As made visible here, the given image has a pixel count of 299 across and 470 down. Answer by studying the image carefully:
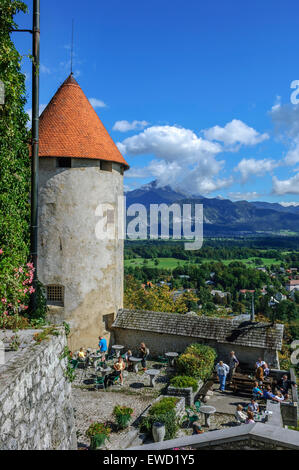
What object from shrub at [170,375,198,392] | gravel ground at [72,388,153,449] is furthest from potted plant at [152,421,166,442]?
shrub at [170,375,198,392]

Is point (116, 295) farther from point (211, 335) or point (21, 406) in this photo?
point (21, 406)

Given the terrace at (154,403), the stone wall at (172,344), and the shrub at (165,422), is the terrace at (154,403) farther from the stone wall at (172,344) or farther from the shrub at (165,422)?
the stone wall at (172,344)

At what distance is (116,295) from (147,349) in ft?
11.0

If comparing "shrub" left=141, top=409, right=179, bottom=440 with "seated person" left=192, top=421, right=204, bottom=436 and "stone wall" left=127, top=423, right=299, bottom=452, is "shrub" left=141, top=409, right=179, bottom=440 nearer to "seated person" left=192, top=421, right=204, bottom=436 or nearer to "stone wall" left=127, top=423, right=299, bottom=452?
"seated person" left=192, top=421, right=204, bottom=436

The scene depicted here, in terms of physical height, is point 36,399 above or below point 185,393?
above

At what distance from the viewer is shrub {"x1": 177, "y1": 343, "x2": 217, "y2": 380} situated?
15.0 m

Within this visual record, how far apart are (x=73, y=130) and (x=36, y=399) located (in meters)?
14.5

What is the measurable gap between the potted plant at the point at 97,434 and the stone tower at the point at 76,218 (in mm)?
7378

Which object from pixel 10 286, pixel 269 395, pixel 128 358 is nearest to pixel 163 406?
pixel 269 395

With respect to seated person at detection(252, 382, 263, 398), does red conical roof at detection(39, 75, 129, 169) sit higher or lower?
higher

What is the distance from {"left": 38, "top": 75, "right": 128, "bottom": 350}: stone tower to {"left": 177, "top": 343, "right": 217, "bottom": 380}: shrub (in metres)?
5.05

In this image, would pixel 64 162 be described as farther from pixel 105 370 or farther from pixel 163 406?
pixel 163 406

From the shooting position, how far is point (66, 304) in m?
17.9

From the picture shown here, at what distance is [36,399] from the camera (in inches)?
249
